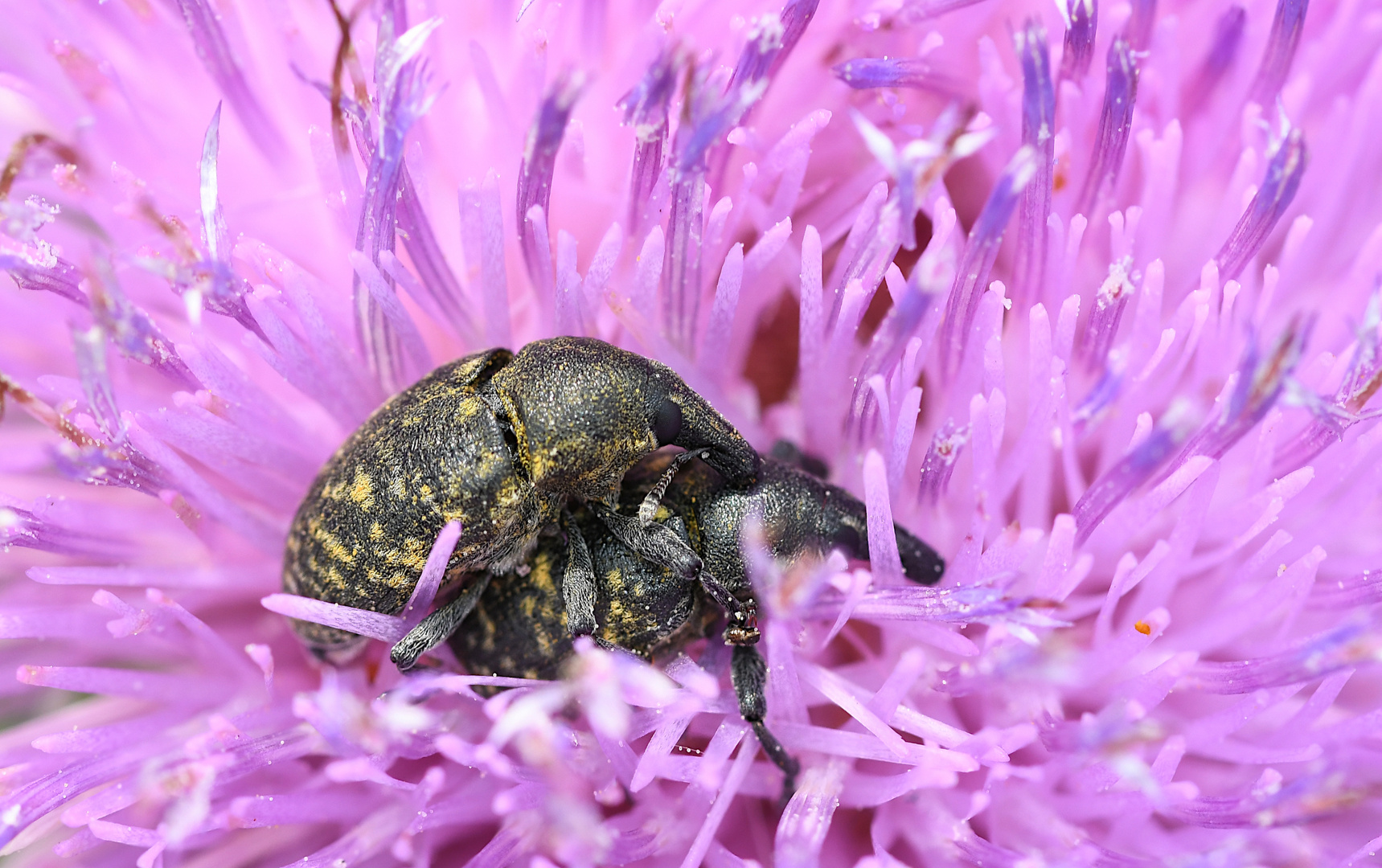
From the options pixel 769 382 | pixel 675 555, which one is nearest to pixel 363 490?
pixel 675 555

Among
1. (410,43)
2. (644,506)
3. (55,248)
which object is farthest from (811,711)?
(55,248)

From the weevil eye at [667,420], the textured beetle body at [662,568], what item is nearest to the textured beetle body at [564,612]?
the textured beetle body at [662,568]

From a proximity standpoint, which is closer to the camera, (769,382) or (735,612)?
(735,612)

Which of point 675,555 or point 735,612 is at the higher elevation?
point 675,555

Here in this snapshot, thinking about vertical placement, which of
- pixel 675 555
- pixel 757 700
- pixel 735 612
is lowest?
pixel 757 700

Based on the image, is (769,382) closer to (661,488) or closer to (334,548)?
(661,488)

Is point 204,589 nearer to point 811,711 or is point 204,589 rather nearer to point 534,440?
point 534,440
